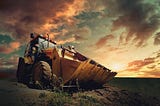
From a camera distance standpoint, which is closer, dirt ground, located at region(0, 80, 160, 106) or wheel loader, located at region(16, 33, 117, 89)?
dirt ground, located at region(0, 80, 160, 106)

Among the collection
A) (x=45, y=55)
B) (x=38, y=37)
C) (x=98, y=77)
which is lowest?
(x=98, y=77)

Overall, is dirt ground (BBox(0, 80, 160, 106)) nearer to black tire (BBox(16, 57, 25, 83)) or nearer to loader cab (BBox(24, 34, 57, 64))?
black tire (BBox(16, 57, 25, 83))

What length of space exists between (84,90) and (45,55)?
4.65 ft

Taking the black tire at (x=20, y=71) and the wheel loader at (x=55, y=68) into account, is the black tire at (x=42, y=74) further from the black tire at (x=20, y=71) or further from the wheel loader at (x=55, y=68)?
the black tire at (x=20, y=71)

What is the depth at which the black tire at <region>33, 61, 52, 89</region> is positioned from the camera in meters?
7.33

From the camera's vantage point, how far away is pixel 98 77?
836cm

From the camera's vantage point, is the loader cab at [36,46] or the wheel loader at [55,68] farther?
the loader cab at [36,46]

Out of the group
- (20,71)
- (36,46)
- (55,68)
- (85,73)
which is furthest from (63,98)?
(36,46)

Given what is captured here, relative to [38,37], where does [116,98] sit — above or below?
below

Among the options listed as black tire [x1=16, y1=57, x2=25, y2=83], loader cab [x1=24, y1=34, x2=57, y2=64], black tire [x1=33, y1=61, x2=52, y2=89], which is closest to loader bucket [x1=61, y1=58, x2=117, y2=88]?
black tire [x1=33, y1=61, x2=52, y2=89]

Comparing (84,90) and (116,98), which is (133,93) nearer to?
(116,98)

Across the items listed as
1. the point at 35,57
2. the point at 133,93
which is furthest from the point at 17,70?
the point at 133,93

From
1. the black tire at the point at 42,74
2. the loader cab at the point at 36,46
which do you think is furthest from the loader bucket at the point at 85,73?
the loader cab at the point at 36,46

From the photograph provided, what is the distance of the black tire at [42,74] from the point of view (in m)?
7.33
